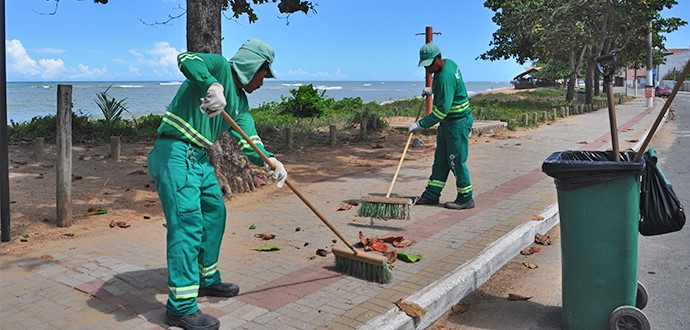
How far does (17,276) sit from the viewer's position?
14.1ft

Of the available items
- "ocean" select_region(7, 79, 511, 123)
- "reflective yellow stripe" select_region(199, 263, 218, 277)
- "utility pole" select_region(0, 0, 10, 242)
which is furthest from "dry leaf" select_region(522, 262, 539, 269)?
"ocean" select_region(7, 79, 511, 123)

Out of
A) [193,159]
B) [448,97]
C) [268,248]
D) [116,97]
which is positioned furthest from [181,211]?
[116,97]

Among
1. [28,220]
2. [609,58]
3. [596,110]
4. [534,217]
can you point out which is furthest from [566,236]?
[596,110]

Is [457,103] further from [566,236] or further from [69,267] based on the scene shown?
[69,267]

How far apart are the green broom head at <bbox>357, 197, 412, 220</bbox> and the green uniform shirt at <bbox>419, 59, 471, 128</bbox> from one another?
114 centimetres

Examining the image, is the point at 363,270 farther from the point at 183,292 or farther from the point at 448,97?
the point at 448,97

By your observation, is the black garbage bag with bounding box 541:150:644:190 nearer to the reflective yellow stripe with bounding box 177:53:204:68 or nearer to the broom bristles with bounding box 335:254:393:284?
the broom bristles with bounding box 335:254:393:284

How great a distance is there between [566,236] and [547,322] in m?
0.70

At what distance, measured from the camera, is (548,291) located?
4.41 metres

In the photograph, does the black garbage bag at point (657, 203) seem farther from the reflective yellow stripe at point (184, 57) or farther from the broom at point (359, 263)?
the reflective yellow stripe at point (184, 57)

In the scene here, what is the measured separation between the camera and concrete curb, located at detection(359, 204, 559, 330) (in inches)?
142

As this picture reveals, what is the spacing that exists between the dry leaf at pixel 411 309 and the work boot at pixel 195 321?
115 centimetres

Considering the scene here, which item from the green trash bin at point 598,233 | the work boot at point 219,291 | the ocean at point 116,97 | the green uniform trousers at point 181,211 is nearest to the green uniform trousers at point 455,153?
the green trash bin at point 598,233

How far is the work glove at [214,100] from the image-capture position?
3197 millimetres
